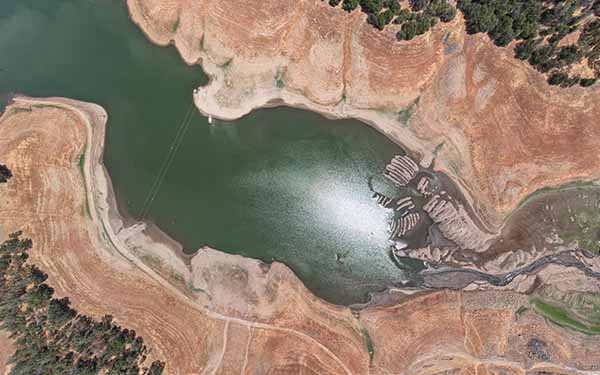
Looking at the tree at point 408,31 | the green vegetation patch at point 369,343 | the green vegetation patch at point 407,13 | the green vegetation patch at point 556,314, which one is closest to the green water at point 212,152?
the green vegetation patch at point 369,343

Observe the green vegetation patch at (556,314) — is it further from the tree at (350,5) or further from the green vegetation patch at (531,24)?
the tree at (350,5)

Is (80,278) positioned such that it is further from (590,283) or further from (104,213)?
(590,283)

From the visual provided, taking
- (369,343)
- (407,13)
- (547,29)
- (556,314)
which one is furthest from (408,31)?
(556,314)

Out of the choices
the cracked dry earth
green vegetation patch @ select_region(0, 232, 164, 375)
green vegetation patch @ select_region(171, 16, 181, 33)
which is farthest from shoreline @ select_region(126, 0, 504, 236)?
green vegetation patch @ select_region(0, 232, 164, 375)

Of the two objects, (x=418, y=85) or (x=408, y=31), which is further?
(x=418, y=85)

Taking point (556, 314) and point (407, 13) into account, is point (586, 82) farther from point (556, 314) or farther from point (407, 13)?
point (556, 314)
